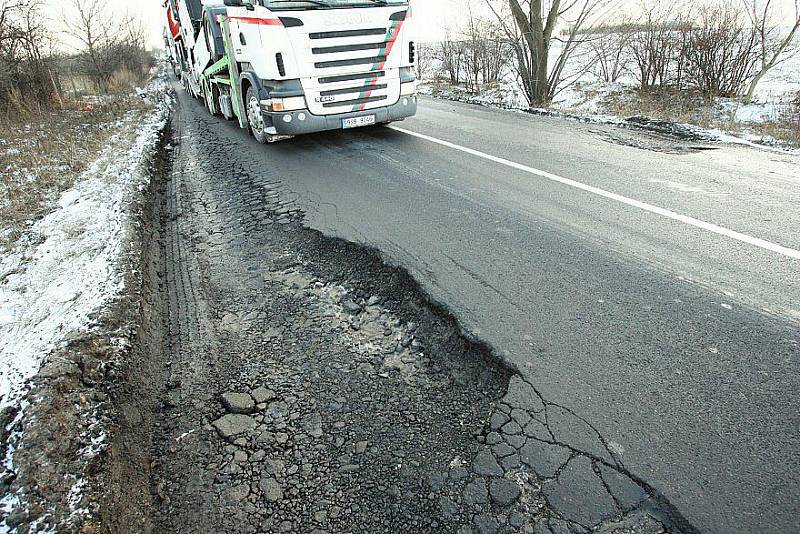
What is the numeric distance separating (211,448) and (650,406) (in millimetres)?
2110

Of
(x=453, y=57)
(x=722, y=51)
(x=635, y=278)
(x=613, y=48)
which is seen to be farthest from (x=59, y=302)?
(x=453, y=57)

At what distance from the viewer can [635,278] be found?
3131 mm

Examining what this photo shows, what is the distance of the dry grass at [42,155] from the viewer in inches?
203

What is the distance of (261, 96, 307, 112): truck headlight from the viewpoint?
6.55 m

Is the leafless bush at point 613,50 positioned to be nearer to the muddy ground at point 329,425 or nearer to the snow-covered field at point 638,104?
the snow-covered field at point 638,104

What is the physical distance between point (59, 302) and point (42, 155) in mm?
6446

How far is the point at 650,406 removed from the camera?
216 centimetres

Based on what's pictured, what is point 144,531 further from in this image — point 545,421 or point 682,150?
point 682,150

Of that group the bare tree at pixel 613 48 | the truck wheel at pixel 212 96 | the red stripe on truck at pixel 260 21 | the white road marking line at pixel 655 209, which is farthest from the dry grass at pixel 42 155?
the bare tree at pixel 613 48

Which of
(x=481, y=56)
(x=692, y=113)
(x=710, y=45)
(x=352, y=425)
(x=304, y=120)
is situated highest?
(x=481, y=56)

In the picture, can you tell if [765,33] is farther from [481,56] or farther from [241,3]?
[241,3]

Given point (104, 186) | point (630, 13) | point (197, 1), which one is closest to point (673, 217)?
point (104, 186)

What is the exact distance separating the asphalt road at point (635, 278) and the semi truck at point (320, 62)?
998 mm

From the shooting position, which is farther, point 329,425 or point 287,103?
point 287,103
